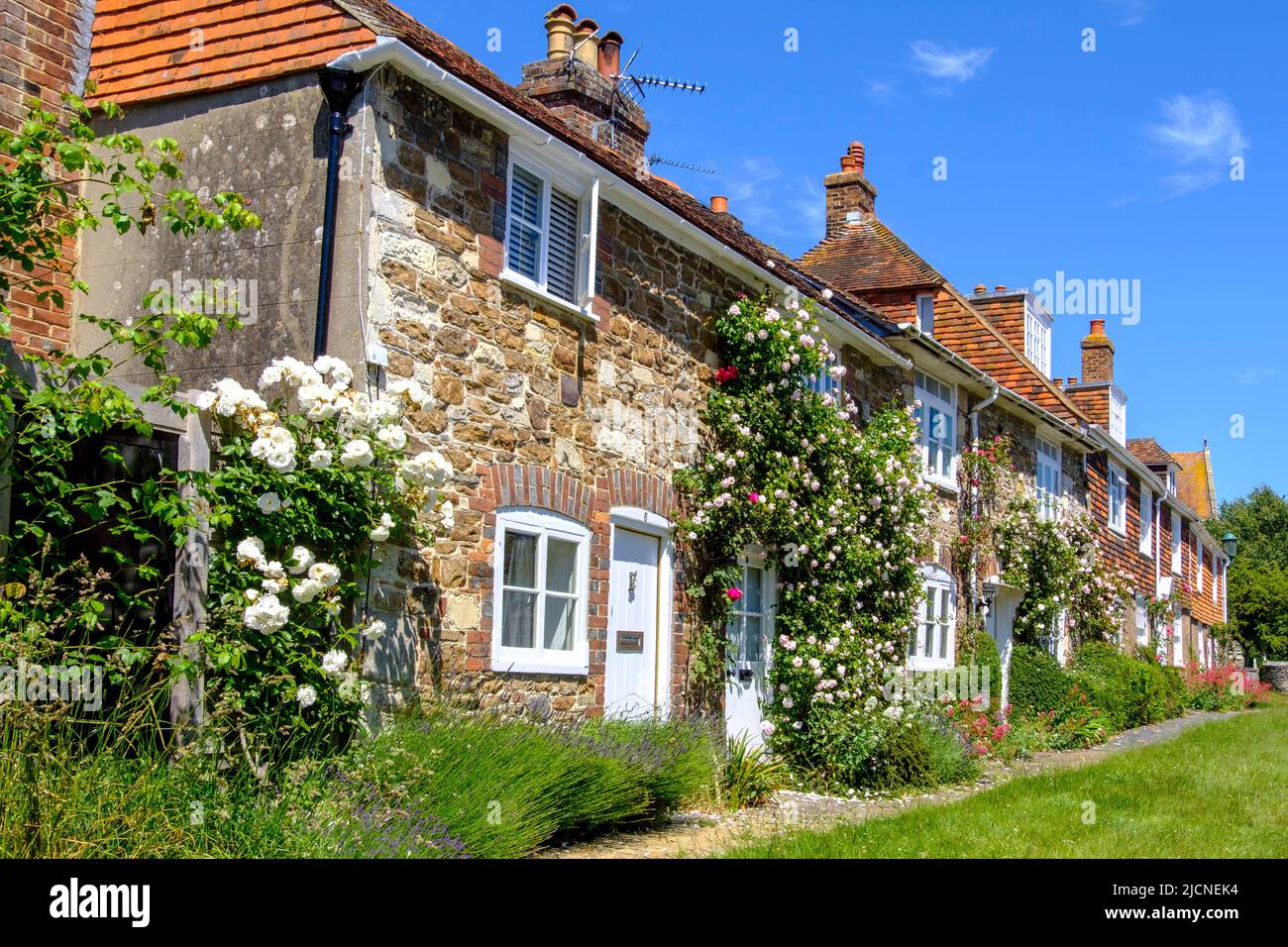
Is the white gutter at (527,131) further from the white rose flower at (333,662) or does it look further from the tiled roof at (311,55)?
the white rose flower at (333,662)

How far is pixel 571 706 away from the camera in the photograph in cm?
982

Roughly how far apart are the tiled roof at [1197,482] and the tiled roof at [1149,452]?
11.7m

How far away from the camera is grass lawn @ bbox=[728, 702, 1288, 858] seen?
7.96 meters

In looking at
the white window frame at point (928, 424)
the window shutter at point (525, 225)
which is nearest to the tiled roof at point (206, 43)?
the window shutter at point (525, 225)

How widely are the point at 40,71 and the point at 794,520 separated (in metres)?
7.46

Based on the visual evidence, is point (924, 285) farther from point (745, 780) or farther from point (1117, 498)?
point (1117, 498)

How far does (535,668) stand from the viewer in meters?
9.43

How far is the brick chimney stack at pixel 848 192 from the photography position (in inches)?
835

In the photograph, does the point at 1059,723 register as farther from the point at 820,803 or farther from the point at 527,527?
the point at 527,527

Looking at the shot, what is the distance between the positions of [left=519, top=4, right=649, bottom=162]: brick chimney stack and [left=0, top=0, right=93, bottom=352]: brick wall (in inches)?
175

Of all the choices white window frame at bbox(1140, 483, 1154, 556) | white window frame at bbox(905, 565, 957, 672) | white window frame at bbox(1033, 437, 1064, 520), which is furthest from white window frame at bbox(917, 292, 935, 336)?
white window frame at bbox(1140, 483, 1154, 556)

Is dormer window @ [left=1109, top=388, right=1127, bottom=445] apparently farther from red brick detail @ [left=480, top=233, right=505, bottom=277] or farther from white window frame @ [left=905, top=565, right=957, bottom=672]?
red brick detail @ [left=480, top=233, right=505, bottom=277]

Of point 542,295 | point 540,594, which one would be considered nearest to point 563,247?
point 542,295
